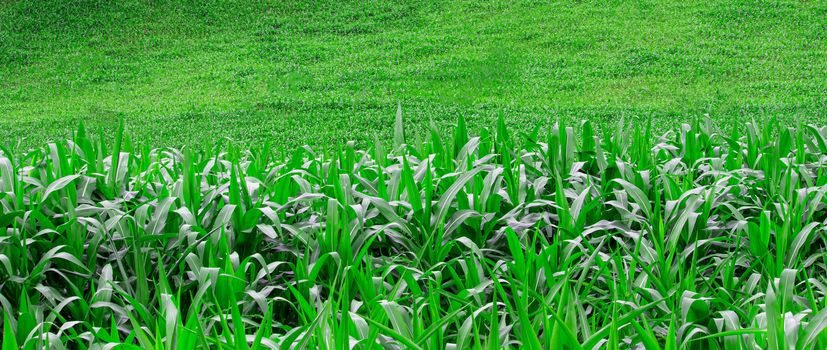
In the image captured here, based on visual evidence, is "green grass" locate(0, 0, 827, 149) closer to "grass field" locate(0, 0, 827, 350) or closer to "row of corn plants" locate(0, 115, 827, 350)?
"grass field" locate(0, 0, 827, 350)

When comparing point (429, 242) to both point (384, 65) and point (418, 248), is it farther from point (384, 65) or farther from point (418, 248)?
point (384, 65)

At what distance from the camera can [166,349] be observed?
5.18 feet

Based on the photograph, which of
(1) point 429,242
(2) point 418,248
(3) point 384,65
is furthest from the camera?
(3) point 384,65

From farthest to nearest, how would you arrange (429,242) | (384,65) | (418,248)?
1. (384,65)
2. (418,248)
3. (429,242)

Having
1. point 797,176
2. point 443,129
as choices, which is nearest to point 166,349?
point 797,176

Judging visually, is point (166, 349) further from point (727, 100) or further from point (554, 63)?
point (554, 63)

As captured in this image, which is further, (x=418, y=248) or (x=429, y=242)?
(x=418, y=248)

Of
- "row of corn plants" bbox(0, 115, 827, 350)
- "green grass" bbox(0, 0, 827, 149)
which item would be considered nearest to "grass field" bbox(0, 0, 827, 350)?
"row of corn plants" bbox(0, 115, 827, 350)

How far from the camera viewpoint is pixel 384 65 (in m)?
10.8

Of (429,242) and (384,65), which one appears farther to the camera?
(384,65)

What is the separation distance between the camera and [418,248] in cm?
257

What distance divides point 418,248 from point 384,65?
8.38m

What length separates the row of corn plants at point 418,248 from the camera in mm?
1952

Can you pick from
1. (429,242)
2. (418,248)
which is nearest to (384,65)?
(418,248)
